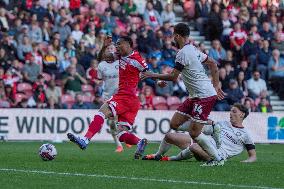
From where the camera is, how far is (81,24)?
93.9 ft

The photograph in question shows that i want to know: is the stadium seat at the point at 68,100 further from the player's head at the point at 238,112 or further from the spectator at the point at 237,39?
the player's head at the point at 238,112

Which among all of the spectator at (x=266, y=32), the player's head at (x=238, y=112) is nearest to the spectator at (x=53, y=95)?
the spectator at (x=266, y=32)

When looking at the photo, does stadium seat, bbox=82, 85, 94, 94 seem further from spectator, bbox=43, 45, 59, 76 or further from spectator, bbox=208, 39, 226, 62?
spectator, bbox=208, 39, 226, 62

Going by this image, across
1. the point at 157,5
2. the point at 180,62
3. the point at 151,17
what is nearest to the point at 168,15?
the point at 157,5

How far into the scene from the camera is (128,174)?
42.4ft

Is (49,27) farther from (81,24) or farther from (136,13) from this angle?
(136,13)

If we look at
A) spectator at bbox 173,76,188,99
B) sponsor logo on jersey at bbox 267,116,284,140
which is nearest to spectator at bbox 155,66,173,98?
spectator at bbox 173,76,188,99

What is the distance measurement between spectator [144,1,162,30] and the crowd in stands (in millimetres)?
31

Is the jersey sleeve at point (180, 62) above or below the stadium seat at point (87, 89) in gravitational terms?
above

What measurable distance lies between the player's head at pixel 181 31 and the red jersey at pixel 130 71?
1.73 m

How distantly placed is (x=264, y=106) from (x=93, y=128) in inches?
524

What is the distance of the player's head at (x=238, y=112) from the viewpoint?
15602mm

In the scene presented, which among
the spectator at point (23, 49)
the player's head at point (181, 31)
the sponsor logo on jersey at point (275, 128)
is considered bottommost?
the sponsor logo on jersey at point (275, 128)

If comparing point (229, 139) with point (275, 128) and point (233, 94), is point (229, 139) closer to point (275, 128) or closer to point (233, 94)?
point (275, 128)
